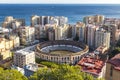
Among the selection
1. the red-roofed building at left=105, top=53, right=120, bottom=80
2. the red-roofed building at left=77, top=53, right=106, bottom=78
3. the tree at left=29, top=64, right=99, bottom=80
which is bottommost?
the red-roofed building at left=77, top=53, right=106, bottom=78

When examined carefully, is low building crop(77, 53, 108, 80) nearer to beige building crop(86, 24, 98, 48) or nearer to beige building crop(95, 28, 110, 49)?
beige building crop(95, 28, 110, 49)

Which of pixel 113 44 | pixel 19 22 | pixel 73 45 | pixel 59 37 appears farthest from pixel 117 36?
pixel 19 22

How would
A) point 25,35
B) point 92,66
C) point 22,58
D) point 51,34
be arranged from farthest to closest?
point 51,34, point 25,35, point 22,58, point 92,66

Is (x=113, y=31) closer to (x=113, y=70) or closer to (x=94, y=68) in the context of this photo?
(x=94, y=68)

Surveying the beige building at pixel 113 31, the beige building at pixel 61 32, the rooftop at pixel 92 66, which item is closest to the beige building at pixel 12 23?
the beige building at pixel 61 32

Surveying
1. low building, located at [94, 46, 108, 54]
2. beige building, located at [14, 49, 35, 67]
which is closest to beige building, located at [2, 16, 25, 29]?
beige building, located at [14, 49, 35, 67]

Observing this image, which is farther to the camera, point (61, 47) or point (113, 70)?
point (61, 47)

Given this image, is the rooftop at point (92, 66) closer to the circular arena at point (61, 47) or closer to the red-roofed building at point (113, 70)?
A: the red-roofed building at point (113, 70)

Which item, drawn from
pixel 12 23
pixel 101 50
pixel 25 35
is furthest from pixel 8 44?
pixel 101 50

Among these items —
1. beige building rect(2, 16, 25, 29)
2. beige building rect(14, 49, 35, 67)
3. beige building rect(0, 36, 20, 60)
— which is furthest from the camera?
beige building rect(2, 16, 25, 29)
